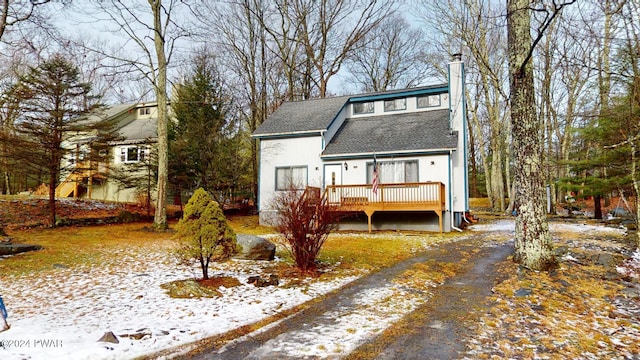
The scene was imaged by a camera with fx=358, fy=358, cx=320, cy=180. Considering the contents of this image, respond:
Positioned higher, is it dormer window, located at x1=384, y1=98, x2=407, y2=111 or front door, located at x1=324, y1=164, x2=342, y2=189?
dormer window, located at x1=384, y1=98, x2=407, y2=111

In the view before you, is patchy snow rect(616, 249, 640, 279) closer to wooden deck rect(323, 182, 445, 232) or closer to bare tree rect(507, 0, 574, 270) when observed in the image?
bare tree rect(507, 0, 574, 270)

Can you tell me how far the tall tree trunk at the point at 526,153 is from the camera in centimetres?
711

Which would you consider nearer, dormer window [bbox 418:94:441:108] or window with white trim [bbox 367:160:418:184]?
window with white trim [bbox 367:160:418:184]

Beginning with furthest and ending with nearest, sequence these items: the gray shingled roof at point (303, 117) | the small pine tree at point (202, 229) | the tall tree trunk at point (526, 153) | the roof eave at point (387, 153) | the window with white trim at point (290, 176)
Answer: the gray shingled roof at point (303, 117)
the window with white trim at point (290, 176)
the roof eave at point (387, 153)
the tall tree trunk at point (526, 153)
the small pine tree at point (202, 229)

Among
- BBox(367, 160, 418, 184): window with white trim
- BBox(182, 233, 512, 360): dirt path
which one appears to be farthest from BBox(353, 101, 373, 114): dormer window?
BBox(182, 233, 512, 360): dirt path

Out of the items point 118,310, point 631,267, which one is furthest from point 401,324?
point 631,267

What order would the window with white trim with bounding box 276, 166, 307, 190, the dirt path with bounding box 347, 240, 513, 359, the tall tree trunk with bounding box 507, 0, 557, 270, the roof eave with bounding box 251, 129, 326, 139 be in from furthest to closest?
the window with white trim with bounding box 276, 166, 307, 190 < the roof eave with bounding box 251, 129, 326, 139 < the tall tree trunk with bounding box 507, 0, 557, 270 < the dirt path with bounding box 347, 240, 513, 359

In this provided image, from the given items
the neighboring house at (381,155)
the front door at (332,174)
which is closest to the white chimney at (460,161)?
the neighboring house at (381,155)

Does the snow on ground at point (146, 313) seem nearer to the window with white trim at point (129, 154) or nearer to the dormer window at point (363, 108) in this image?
the dormer window at point (363, 108)

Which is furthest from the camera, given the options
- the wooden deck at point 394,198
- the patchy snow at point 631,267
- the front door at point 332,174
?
the front door at point 332,174

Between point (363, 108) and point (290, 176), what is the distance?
5.36 meters

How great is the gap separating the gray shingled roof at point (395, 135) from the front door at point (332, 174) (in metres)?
0.64

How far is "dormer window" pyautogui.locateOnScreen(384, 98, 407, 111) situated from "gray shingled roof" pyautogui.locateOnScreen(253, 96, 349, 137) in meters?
2.05

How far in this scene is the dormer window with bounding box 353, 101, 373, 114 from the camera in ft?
59.9
